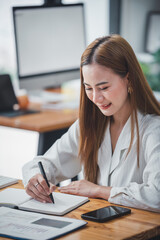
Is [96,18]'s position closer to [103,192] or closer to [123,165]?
[123,165]

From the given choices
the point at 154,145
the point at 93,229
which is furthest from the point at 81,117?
the point at 93,229

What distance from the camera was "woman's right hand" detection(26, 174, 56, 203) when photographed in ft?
5.55

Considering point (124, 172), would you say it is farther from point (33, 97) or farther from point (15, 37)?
point (33, 97)

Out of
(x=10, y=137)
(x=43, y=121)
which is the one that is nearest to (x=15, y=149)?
(x=10, y=137)

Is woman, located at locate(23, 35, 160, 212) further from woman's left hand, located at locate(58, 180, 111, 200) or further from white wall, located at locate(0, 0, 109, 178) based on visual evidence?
white wall, located at locate(0, 0, 109, 178)

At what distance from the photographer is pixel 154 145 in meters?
1.75

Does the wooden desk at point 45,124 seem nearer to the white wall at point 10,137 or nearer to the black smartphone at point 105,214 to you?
the white wall at point 10,137

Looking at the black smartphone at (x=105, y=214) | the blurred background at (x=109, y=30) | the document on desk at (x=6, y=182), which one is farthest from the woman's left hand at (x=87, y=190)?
the blurred background at (x=109, y=30)

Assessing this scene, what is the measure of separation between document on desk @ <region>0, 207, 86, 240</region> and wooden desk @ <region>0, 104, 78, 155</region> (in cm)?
119

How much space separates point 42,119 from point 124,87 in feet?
3.69

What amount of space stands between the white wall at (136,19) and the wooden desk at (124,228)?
9.35ft

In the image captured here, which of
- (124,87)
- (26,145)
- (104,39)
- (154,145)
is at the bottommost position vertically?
(26,145)

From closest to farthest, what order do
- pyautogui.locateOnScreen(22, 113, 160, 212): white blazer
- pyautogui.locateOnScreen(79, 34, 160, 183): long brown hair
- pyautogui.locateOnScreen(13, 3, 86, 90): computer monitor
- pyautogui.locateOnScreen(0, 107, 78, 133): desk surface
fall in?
pyautogui.locateOnScreen(22, 113, 160, 212): white blazer < pyautogui.locateOnScreen(79, 34, 160, 183): long brown hair < pyautogui.locateOnScreen(0, 107, 78, 133): desk surface < pyautogui.locateOnScreen(13, 3, 86, 90): computer monitor

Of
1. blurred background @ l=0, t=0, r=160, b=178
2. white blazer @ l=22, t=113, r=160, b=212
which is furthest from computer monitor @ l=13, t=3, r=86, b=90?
white blazer @ l=22, t=113, r=160, b=212
